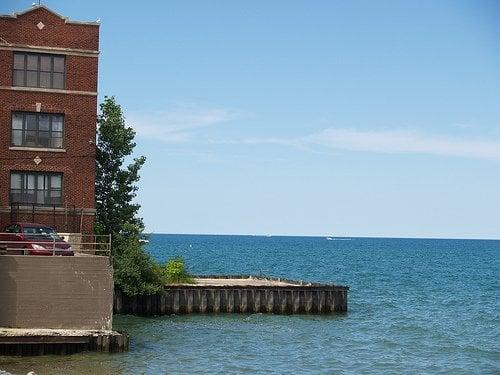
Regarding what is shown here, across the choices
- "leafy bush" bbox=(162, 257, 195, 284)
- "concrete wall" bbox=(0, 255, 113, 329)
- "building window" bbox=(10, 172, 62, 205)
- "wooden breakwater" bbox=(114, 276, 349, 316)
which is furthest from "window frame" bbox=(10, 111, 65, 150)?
"leafy bush" bbox=(162, 257, 195, 284)

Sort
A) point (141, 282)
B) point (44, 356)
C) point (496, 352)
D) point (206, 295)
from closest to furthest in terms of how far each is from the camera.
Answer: point (44, 356) → point (496, 352) → point (141, 282) → point (206, 295)

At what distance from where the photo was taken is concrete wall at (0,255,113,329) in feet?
121

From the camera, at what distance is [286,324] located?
2117 inches

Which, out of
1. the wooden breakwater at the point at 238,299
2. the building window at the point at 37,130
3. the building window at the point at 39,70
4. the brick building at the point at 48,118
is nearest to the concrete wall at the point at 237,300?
the wooden breakwater at the point at 238,299

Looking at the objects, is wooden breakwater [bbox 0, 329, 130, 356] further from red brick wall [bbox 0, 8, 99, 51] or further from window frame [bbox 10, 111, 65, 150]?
red brick wall [bbox 0, 8, 99, 51]

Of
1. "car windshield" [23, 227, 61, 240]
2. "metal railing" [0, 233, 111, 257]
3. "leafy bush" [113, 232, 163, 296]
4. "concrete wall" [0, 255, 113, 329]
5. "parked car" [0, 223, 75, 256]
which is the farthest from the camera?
"leafy bush" [113, 232, 163, 296]

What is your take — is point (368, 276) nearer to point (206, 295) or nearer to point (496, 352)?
point (206, 295)

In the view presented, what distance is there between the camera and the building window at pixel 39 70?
160 ft

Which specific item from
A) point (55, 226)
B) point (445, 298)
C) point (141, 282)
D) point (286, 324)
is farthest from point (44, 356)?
point (445, 298)

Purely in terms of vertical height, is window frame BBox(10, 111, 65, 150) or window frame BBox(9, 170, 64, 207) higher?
window frame BBox(10, 111, 65, 150)

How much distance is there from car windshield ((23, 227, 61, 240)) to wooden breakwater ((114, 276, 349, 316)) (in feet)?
36.8

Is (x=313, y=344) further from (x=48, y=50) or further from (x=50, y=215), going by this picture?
(x=48, y=50)

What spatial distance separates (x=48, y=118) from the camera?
4903 centimetres

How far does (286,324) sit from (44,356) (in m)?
21.0
